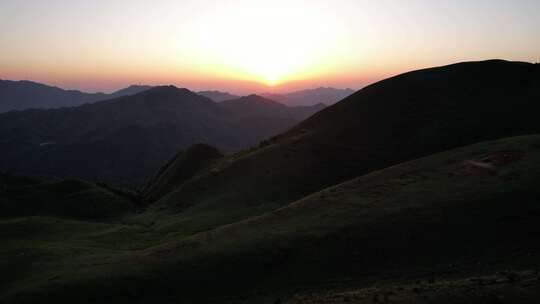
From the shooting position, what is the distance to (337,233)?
4481 cm

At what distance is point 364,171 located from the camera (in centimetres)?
8531

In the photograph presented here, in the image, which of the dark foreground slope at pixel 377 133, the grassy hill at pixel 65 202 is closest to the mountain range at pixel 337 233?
the dark foreground slope at pixel 377 133

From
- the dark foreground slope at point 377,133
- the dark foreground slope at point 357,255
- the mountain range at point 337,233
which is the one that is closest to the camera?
the dark foreground slope at point 357,255

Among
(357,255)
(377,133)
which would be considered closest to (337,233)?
(357,255)

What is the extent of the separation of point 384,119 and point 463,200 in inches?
2418

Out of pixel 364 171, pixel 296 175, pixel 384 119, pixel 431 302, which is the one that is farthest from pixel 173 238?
pixel 384 119

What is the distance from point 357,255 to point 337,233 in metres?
4.48

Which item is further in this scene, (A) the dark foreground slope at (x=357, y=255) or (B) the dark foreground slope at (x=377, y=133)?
(B) the dark foreground slope at (x=377, y=133)

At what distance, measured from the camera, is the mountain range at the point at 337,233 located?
116 ft

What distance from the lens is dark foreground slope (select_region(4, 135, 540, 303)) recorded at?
109ft

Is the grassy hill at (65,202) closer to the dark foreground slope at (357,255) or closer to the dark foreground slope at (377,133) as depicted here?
the dark foreground slope at (377,133)

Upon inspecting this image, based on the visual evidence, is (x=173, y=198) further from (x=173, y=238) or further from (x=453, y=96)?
(x=453, y=96)

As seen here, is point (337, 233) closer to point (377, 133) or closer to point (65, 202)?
point (377, 133)

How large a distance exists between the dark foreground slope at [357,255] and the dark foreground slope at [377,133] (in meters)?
24.8
